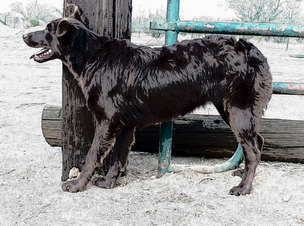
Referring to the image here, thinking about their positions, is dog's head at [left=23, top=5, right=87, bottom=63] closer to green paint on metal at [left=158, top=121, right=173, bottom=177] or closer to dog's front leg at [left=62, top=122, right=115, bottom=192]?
dog's front leg at [left=62, top=122, right=115, bottom=192]

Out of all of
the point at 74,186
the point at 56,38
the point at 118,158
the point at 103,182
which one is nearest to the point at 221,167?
the point at 118,158

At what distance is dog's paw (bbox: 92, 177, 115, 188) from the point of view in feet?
9.48

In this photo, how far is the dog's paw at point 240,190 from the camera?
8.98 ft

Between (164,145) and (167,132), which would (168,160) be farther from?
(167,132)

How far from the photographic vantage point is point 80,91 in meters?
2.88

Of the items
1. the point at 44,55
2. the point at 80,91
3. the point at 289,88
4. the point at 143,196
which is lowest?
the point at 143,196

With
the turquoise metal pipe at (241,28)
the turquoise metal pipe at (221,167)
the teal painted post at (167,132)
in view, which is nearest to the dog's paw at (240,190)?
the turquoise metal pipe at (221,167)

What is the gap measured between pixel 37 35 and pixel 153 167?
175 cm

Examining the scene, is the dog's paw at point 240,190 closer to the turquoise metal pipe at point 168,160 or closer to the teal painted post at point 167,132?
the turquoise metal pipe at point 168,160

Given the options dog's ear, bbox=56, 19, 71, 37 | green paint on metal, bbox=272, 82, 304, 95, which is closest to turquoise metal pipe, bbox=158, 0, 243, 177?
green paint on metal, bbox=272, 82, 304, 95

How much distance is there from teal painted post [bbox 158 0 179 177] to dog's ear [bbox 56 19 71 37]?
0.92 metres

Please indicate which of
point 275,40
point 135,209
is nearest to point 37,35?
point 135,209

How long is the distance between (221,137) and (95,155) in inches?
55.3

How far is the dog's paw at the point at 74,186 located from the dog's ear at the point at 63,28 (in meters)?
1.26
